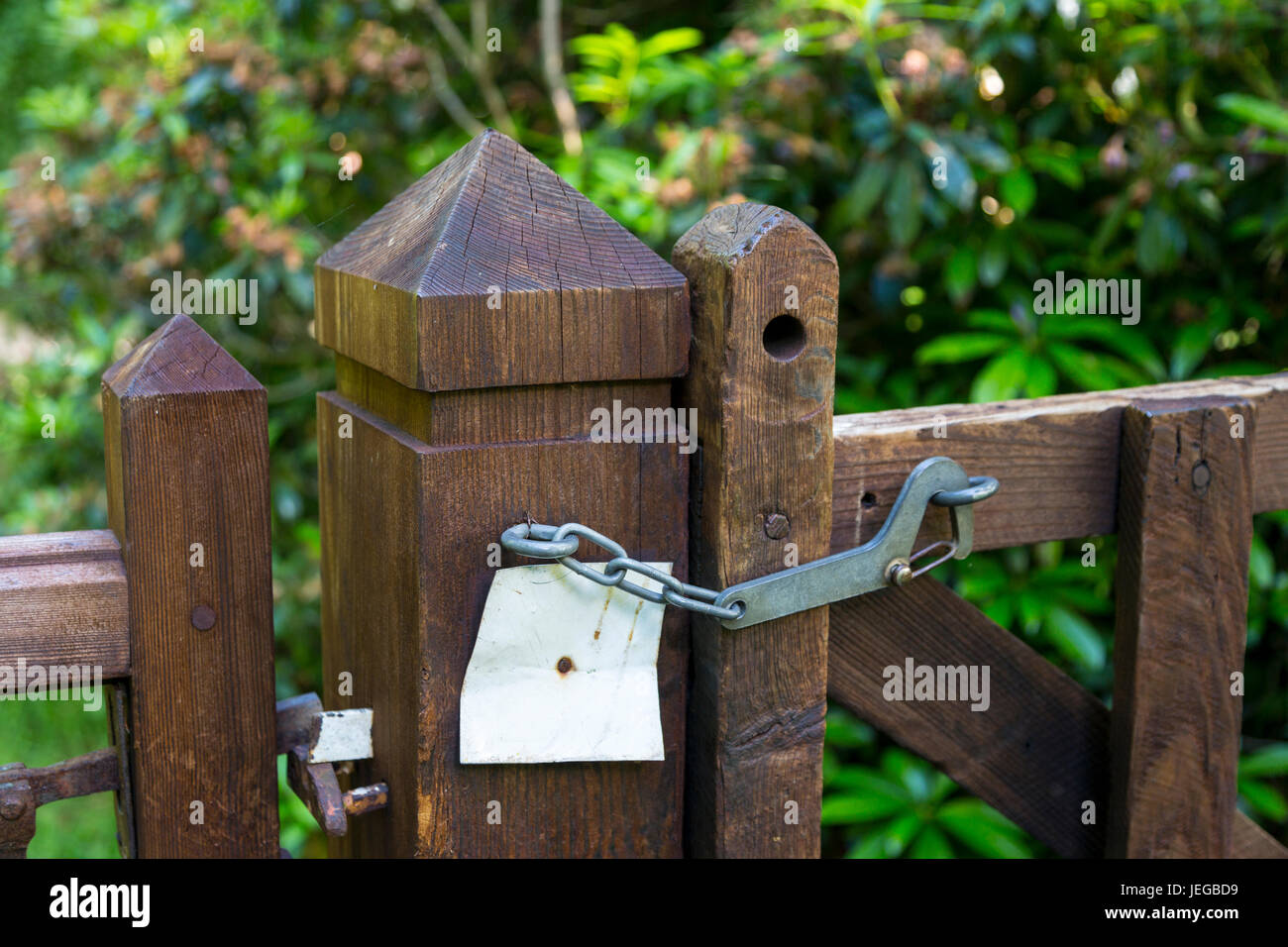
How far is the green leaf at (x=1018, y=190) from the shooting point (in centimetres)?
214

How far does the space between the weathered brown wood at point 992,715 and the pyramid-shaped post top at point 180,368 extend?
21.1 inches

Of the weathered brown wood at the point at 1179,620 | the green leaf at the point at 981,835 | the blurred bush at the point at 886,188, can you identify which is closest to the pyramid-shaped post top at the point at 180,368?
the weathered brown wood at the point at 1179,620

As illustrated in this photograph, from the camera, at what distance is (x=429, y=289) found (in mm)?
803

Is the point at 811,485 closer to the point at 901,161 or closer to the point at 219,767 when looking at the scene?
the point at 219,767

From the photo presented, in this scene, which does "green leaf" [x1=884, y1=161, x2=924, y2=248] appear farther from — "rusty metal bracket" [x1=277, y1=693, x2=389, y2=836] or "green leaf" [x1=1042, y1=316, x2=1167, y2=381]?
"rusty metal bracket" [x1=277, y1=693, x2=389, y2=836]

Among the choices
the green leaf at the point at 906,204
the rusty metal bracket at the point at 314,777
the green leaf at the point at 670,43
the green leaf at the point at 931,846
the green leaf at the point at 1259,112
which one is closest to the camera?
the rusty metal bracket at the point at 314,777

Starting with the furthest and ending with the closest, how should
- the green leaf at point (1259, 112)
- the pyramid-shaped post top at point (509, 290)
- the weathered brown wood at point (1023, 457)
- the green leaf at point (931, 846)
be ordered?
the green leaf at point (931, 846), the green leaf at point (1259, 112), the weathered brown wood at point (1023, 457), the pyramid-shaped post top at point (509, 290)

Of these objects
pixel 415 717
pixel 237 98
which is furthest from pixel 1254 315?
pixel 237 98

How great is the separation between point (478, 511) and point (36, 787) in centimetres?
40

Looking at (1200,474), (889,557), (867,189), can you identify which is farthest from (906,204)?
(889,557)

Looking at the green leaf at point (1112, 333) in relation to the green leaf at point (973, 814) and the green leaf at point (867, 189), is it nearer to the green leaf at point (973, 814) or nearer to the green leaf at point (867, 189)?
the green leaf at point (867, 189)

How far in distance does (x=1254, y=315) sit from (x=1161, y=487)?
3.96 ft

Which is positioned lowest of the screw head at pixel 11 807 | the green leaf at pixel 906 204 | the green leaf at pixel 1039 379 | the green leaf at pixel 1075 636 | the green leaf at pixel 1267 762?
the green leaf at pixel 1267 762

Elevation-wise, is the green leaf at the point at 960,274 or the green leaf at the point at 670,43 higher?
the green leaf at the point at 670,43
